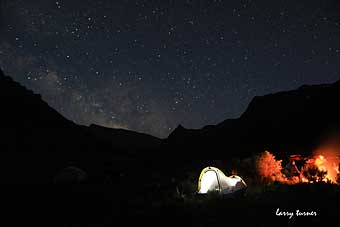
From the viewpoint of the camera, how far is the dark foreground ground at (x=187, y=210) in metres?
8.42

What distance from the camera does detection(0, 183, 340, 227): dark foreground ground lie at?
332 inches

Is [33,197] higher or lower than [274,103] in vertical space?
lower

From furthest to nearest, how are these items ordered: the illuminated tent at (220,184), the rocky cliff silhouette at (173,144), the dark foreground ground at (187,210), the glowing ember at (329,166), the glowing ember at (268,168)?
the rocky cliff silhouette at (173,144)
the glowing ember at (329,166)
the glowing ember at (268,168)
the illuminated tent at (220,184)
the dark foreground ground at (187,210)

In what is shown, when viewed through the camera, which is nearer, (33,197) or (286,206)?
(286,206)

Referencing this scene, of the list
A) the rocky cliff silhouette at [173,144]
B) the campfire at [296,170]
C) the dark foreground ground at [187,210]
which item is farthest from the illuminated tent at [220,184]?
the rocky cliff silhouette at [173,144]

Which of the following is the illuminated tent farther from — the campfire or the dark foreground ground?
the campfire

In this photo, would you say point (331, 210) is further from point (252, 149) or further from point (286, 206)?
point (252, 149)

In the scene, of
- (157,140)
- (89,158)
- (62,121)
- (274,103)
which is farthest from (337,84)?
(157,140)

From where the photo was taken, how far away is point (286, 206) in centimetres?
948

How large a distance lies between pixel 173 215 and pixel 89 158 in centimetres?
4973

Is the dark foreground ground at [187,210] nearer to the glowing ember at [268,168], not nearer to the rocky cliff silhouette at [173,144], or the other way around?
the glowing ember at [268,168]

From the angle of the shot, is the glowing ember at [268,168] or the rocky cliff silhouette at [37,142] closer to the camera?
the glowing ember at [268,168]

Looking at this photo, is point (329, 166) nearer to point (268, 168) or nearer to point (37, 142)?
point (268, 168)

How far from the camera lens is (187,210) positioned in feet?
33.0
